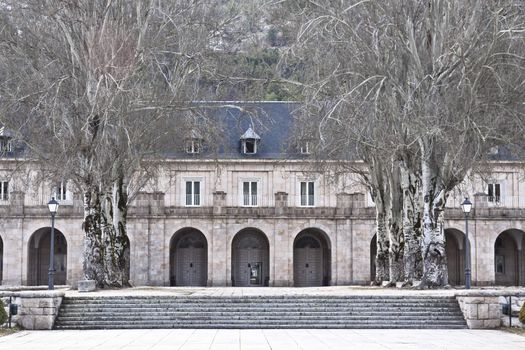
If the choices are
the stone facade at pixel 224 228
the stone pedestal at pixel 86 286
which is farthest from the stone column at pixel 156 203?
the stone pedestal at pixel 86 286

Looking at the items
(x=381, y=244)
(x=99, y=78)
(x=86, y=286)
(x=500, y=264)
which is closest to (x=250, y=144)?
(x=500, y=264)

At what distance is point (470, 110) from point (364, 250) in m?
31.8

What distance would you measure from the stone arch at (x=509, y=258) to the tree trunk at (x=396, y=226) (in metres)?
25.8

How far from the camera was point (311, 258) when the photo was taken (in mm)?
66375

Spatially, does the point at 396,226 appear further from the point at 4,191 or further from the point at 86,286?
the point at 4,191

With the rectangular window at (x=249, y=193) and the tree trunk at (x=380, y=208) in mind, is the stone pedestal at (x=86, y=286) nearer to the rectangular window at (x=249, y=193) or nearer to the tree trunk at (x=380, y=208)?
the tree trunk at (x=380, y=208)

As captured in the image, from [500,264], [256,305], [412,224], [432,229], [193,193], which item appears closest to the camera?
[256,305]

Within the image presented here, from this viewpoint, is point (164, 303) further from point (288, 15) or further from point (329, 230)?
point (329, 230)

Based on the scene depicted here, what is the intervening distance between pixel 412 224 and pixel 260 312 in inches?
434

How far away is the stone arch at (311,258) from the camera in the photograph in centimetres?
6556

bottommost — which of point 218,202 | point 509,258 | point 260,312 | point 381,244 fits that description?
point 260,312

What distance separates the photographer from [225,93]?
127 ft

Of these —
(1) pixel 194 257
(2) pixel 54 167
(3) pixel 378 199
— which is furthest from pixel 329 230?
(2) pixel 54 167

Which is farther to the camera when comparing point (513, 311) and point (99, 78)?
point (99, 78)
